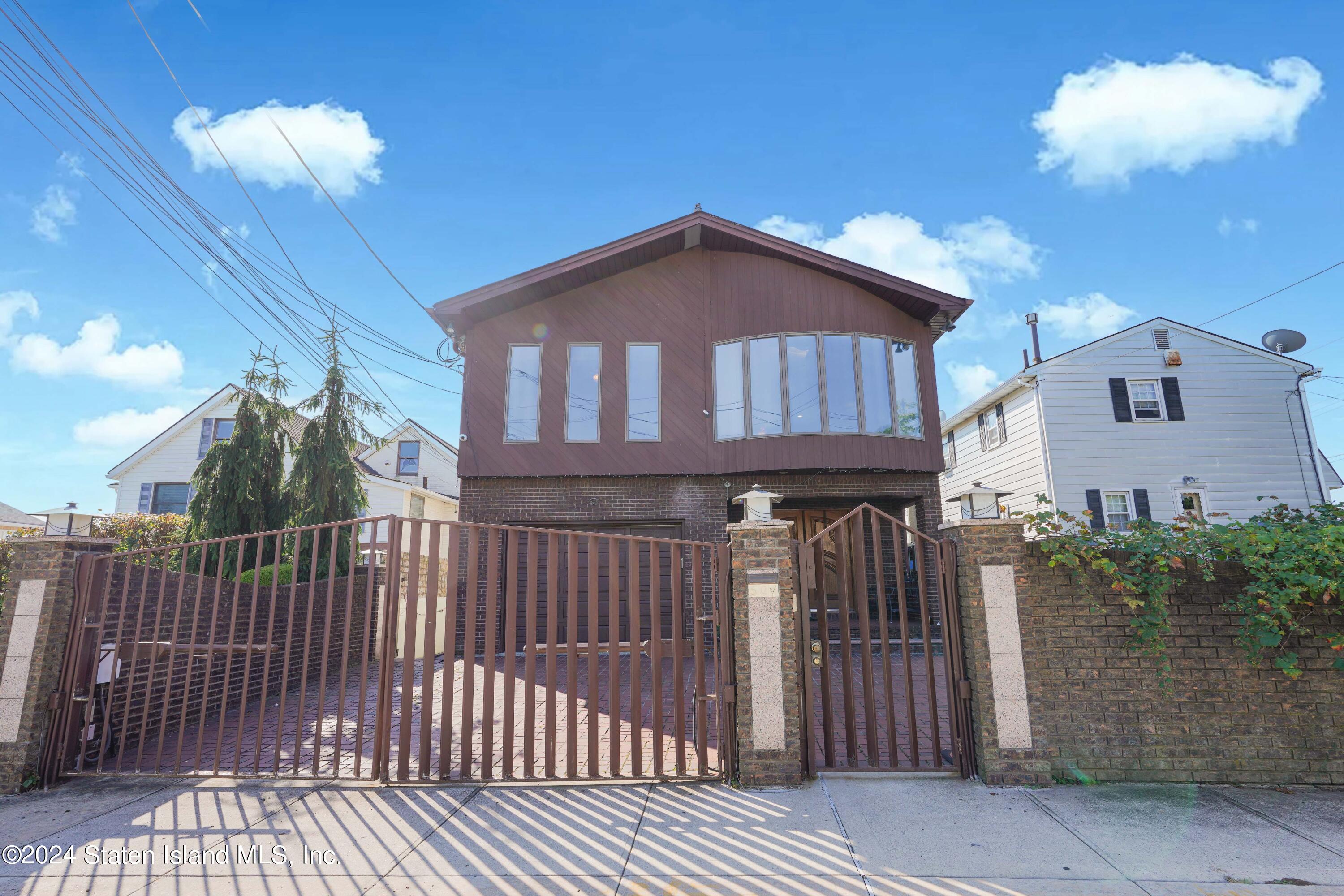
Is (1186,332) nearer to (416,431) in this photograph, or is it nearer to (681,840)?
(681,840)

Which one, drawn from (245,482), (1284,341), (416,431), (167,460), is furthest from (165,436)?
(1284,341)

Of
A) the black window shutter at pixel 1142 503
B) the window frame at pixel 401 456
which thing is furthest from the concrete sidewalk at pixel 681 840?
the window frame at pixel 401 456

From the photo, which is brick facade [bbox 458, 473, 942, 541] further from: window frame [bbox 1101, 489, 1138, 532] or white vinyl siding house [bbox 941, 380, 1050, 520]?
window frame [bbox 1101, 489, 1138, 532]

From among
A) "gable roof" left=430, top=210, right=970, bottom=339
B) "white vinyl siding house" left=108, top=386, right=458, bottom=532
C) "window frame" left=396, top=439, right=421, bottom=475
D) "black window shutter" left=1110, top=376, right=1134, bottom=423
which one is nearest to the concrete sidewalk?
"gable roof" left=430, top=210, right=970, bottom=339

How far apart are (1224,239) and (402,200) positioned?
15134 millimetres

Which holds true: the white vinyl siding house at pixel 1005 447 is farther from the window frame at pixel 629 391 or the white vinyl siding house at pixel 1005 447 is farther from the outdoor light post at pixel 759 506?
the outdoor light post at pixel 759 506

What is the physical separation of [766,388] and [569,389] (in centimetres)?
372

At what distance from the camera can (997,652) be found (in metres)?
4.51

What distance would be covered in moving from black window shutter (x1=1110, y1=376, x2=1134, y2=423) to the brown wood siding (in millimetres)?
5855

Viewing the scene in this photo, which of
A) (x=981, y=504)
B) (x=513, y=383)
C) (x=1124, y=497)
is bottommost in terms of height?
(x=981, y=504)

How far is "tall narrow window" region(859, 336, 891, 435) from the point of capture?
11.3 meters

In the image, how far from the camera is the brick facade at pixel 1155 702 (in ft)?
14.3

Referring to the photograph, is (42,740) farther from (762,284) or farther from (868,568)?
(868,568)

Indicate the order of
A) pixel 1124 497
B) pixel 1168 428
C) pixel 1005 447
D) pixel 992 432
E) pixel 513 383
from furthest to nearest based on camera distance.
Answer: pixel 992 432
pixel 1005 447
pixel 1168 428
pixel 1124 497
pixel 513 383
